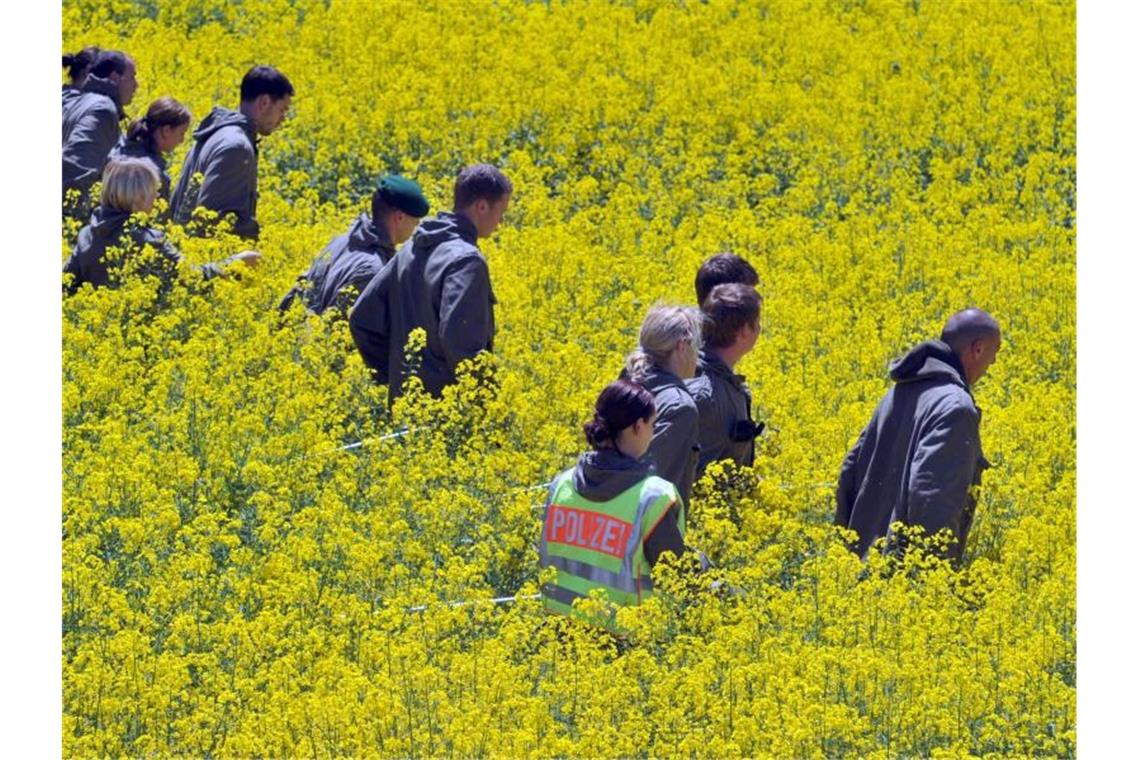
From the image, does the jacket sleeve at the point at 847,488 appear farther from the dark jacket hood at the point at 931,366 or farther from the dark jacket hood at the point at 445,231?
the dark jacket hood at the point at 445,231

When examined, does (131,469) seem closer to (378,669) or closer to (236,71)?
(378,669)

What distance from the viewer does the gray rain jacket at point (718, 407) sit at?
8.95 meters

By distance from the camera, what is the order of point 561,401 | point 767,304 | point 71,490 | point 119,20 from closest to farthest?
point 71,490, point 561,401, point 767,304, point 119,20

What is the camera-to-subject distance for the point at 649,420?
7602mm

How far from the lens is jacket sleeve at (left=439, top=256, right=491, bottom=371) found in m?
9.84

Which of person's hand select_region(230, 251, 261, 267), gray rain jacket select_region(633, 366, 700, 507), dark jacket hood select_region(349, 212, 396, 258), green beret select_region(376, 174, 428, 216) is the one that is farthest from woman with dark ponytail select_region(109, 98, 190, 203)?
gray rain jacket select_region(633, 366, 700, 507)

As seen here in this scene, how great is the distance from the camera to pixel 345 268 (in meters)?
11.0

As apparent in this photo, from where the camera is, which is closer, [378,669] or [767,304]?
[378,669]

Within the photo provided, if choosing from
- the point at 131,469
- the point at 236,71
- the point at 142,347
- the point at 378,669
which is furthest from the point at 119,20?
the point at 378,669

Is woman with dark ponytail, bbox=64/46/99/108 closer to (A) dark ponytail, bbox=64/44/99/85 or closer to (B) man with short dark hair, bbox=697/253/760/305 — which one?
(A) dark ponytail, bbox=64/44/99/85

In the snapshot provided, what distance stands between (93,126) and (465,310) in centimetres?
414

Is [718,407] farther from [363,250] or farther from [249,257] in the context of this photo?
[249,257]

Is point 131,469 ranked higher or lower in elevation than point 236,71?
lower

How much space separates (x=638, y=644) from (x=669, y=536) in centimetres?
52
